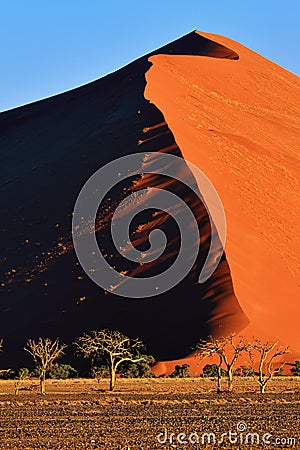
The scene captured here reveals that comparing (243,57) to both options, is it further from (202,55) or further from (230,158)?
(230,158)

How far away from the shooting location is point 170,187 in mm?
57062

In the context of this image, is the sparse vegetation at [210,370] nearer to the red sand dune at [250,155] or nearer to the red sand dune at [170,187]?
the red sand dune at [170,187]

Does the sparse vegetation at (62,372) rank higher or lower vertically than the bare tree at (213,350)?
lower

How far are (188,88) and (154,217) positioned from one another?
26.4 metres

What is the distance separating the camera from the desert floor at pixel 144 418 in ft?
51.6

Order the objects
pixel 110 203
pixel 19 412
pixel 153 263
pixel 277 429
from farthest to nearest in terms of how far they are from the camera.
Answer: pixel 110 203 < pixel 153 263 < pixel 19 412 < pixel 277 429

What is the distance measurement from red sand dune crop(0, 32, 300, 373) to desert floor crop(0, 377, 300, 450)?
10.8m

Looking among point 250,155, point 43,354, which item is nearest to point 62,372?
point 43,354

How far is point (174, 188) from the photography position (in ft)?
186

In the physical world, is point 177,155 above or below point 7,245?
above

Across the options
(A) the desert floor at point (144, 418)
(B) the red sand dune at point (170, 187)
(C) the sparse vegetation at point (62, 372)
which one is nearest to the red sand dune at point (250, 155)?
(B) the red sand dune at point (170, 187)

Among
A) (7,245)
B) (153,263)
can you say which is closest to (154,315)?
(153,263)

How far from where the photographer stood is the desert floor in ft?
51.6

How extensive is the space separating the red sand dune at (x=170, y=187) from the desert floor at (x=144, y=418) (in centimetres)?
1080
